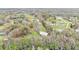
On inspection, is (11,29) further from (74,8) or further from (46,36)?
(74,8)

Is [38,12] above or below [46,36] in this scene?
above

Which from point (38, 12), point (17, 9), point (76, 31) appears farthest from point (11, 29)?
point (76, 31)
